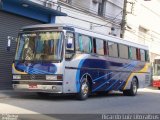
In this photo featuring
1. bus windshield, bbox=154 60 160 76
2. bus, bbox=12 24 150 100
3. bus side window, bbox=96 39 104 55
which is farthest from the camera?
bus windshield, bbox=154 60 160 76

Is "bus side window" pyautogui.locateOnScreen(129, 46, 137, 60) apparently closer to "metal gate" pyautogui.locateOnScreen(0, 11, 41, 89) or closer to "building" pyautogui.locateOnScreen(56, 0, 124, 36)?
"building" pyautogui.locateOnScreen(56, 0, 124, 36)

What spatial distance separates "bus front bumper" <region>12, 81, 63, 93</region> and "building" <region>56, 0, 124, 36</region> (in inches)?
375

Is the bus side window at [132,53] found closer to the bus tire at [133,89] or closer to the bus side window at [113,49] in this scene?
the bus tire at [133,89]

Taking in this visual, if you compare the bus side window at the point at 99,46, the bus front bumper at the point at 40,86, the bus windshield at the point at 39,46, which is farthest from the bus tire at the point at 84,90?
the bus windshield at the point at 39,46

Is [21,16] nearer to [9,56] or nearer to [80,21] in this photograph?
[9,56]

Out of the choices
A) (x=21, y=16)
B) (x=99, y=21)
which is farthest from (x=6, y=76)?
(x=99, y=21)

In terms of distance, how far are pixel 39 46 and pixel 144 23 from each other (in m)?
25.7

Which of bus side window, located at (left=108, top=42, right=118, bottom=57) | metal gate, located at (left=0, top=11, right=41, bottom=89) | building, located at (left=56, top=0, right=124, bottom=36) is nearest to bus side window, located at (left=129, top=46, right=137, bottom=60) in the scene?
bus side window, located at (left=108, top=42, right=118, bottom=57)

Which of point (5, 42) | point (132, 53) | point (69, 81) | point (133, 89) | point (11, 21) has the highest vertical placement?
point (11, 21)

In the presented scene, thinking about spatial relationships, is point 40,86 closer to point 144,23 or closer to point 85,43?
point 85,43

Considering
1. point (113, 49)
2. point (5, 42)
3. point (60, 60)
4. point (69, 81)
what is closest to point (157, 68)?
point (113, 49)

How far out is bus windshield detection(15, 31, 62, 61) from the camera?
55.8 ft

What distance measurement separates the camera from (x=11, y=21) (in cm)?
2155

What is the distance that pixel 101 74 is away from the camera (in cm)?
2003
